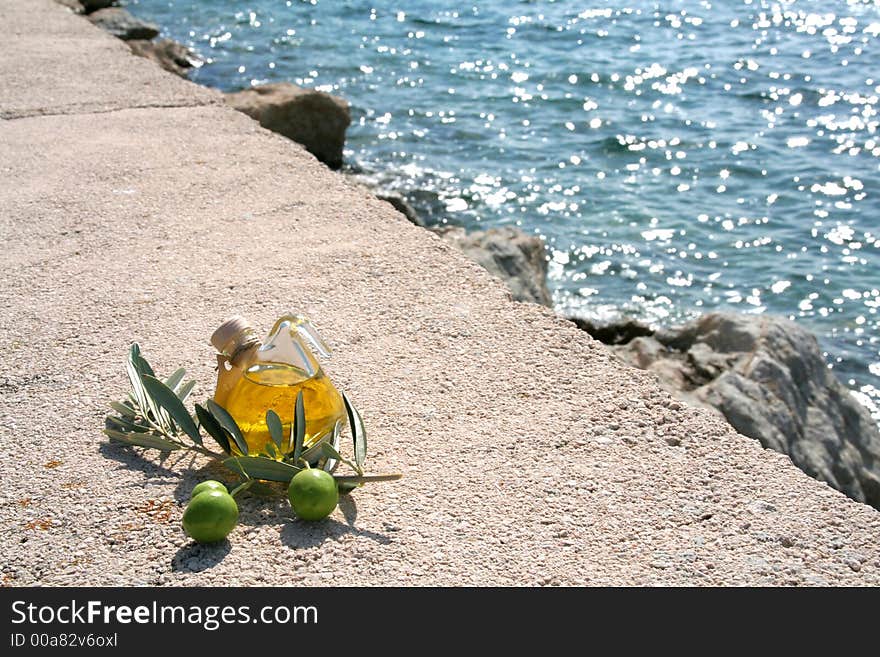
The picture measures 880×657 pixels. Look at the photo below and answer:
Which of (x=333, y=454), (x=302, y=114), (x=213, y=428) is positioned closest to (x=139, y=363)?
(x=213, y=428)

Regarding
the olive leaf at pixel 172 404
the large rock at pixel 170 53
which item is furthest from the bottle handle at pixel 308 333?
the large rock at pixel 170 53

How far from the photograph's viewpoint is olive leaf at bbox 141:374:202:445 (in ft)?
8.08

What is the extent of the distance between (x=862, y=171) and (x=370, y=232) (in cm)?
656

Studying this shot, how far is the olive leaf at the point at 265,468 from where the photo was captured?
230 cm

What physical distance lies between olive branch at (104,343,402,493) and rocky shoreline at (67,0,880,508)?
2015 millimetres

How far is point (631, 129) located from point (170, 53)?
4.74 metres

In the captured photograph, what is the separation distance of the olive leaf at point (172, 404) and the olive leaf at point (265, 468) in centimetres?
18

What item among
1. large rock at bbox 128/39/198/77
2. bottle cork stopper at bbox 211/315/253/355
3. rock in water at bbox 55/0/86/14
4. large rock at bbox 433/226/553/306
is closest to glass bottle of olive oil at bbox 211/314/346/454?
bottle cork stopper at bbox 211/315/253/355

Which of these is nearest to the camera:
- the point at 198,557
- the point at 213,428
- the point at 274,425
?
the point at 198,557

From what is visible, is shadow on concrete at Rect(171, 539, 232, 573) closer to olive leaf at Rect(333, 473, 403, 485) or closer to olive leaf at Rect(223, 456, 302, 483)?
olive leaf at Rect(223, 456, 302, 483)

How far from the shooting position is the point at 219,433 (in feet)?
7.89

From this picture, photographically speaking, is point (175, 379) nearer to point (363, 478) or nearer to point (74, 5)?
point (363, 478)

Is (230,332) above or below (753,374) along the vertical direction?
above

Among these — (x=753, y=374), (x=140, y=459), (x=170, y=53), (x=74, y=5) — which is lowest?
(x=170, y=53)
